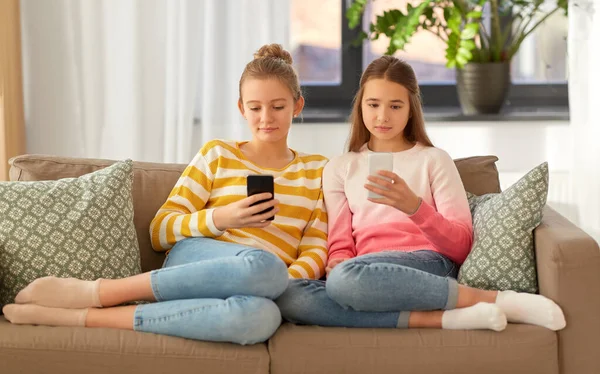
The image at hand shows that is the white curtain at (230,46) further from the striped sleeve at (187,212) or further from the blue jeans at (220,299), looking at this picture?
the blue jeans at (220,299)

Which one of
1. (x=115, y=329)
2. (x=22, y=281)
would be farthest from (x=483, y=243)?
(x=22, y=281)

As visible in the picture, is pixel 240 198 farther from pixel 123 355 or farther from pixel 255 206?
pixel 123 355

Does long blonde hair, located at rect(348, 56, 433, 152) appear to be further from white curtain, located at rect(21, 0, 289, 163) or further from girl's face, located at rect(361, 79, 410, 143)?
white curtain, located at rect(21, 0, 289, 163)

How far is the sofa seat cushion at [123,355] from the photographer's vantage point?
2051 millimetres

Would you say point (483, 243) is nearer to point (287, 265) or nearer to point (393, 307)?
point (393, 307)

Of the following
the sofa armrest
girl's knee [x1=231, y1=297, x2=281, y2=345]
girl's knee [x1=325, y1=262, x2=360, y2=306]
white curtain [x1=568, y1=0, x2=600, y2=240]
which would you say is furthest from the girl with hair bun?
white curtain [x1=568, y1=0, x2=600, y2=240]

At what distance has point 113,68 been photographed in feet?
12.0

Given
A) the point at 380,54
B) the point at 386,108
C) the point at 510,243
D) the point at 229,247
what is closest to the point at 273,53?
the point at 386,108

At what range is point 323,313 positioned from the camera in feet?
7.07

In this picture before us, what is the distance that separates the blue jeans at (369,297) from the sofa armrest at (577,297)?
244 mm

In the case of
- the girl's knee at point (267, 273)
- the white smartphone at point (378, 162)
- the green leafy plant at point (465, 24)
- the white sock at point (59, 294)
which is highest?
the green leafy plant at point (465, 24)

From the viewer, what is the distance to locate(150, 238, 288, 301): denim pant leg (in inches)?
83.1

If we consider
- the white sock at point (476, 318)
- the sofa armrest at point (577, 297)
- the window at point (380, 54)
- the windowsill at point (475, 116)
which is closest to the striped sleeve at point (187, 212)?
the white sock at point (476, 318)

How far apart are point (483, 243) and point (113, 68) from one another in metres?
1.93
